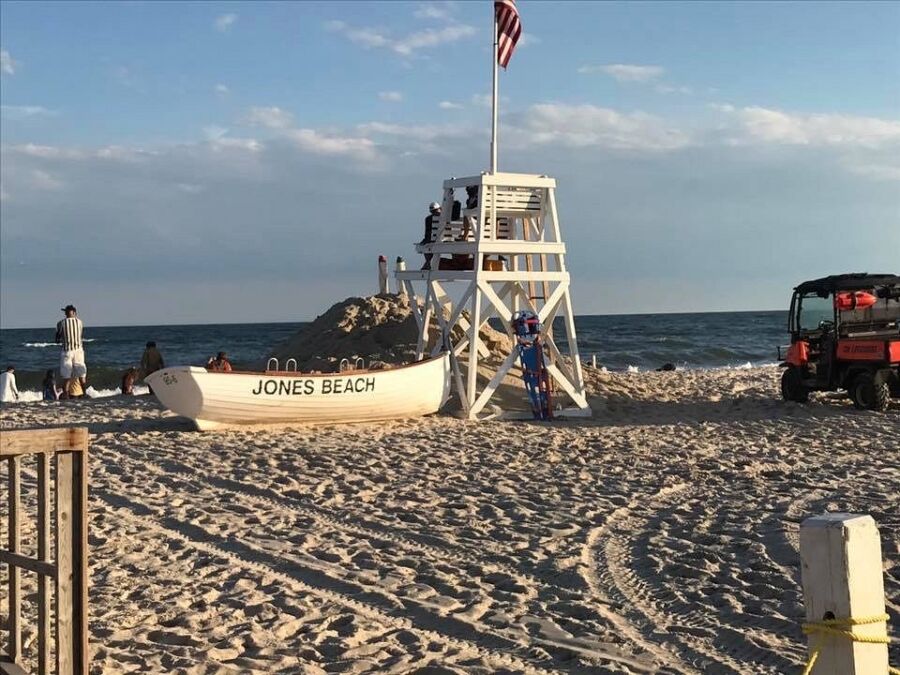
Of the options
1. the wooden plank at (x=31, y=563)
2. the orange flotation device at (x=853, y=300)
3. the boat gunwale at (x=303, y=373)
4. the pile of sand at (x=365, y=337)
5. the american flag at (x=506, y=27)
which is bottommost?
the wooden plank at (x=31, y=563)

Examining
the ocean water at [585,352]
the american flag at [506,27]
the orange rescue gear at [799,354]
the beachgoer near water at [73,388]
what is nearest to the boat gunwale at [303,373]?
the american flag at [506,27]

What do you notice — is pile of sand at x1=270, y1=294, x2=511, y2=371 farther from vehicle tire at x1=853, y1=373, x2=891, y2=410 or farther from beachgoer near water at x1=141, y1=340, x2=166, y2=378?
vehicle tire at x1=853, y1=373, x2=891, y2=410

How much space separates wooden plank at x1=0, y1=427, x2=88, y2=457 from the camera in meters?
4.08

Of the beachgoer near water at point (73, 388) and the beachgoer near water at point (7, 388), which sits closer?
the beachgoer near water at point (73, 388)

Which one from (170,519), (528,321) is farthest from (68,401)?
(170,519)

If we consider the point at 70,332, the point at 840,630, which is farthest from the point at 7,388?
the point at 840,630

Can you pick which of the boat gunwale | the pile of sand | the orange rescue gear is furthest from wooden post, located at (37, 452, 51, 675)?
the orange rescue gear

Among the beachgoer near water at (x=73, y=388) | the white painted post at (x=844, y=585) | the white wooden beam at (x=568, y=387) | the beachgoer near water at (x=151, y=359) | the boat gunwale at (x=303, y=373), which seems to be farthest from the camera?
the beachgoer near water at (x=73, y=388)

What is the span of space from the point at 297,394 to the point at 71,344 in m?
6.90

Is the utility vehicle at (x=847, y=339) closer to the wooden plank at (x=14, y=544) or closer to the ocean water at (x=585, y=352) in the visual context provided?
the wooden plank at (x=14, y=544)

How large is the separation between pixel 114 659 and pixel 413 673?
165 centimetres

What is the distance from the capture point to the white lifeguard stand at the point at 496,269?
602 inches

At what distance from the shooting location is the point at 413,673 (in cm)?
497

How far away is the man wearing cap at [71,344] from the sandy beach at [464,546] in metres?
4.71
